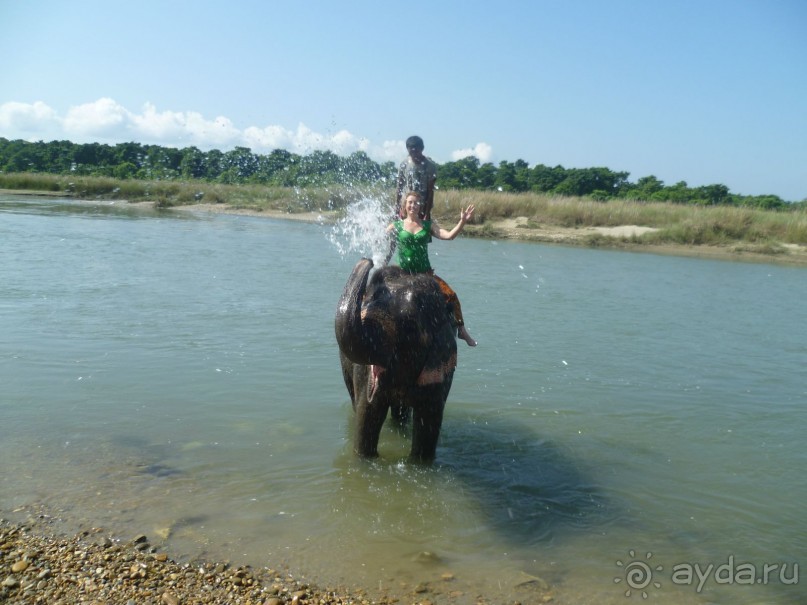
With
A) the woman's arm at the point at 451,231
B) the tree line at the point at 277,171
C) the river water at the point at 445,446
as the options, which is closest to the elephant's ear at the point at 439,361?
the river water at the point at 445,446

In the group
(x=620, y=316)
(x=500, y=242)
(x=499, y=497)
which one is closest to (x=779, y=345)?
(x=620, y=316)

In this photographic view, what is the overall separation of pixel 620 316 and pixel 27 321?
9.55 m

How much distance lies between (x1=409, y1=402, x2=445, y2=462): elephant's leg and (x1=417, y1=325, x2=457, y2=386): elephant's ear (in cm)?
24

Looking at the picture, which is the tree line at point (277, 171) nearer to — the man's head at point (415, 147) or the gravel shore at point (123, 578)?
the man's head at point (415, 147)

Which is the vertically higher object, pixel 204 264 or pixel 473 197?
pixel 473 197

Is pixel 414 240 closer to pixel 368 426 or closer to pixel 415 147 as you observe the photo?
pixel 415 147

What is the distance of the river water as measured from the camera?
4570 millimetres

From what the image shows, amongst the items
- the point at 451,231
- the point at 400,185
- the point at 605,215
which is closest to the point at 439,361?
the point at 451,231

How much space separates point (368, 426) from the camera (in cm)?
552

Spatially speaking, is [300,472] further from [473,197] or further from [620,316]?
[473,197]

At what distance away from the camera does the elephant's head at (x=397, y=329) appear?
452cm

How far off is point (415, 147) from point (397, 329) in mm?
2028

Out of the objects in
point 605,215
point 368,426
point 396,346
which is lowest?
point 368,426

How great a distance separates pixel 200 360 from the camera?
28.0 ft
